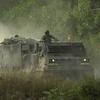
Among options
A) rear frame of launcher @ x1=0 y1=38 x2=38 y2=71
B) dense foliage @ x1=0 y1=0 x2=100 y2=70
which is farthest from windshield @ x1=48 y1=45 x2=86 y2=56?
dense foliage @ x1=0 y1=0 x2=100 y2=70

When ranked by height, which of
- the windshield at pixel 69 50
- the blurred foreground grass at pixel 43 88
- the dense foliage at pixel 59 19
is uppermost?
the dense foliage at pixel 59 19

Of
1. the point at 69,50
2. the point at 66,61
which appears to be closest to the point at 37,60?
the point at 69,50

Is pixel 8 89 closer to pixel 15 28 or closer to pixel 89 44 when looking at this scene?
pixel 89 44

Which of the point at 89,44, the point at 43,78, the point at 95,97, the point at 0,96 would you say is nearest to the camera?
the point at 95,97

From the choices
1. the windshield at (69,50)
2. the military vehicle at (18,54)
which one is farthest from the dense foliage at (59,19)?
the windshield at (69,50)

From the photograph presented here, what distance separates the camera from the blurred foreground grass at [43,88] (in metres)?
12.8

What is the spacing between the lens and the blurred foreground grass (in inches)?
504

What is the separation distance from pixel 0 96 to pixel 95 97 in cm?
302

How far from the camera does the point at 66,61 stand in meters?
18.2

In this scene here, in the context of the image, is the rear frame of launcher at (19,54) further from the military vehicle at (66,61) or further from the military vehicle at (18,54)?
the military vehicle at (66,61)

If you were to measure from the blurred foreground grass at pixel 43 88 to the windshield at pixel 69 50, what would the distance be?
2842 mm

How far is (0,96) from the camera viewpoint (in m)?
14.1

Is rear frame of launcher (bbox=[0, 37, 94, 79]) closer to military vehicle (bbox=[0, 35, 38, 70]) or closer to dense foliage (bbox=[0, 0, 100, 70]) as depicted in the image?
military vehicle (bbox=[0, 35, 38, 70])

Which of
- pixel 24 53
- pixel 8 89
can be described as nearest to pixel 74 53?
pixel 24 53
